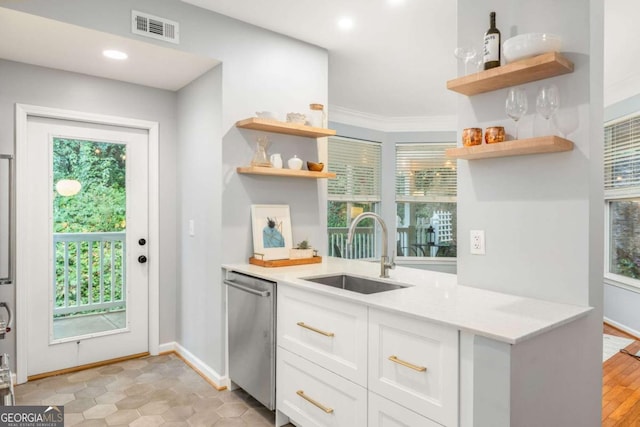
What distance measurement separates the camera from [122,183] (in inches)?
138

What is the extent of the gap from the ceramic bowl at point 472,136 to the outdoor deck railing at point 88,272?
2.85 metres

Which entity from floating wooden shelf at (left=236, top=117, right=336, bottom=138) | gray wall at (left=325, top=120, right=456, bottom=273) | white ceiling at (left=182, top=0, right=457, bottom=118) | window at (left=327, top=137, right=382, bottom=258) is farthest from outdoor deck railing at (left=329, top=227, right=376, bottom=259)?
floating wooden shelf at (left=236, top=117, right=336, bottom=138)

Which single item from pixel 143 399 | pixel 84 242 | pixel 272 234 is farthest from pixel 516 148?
pixel 84 242

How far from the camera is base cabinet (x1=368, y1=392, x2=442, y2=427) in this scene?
162cm

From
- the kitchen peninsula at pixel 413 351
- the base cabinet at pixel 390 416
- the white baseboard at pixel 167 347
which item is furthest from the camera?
the white baseboard at pixel 167 347

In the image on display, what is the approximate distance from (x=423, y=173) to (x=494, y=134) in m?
4.24

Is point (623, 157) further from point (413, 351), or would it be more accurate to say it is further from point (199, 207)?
point (199, 207)

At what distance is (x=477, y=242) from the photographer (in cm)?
213

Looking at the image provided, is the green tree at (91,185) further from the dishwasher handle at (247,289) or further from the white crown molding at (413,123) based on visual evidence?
the white crown molding at (413,123)

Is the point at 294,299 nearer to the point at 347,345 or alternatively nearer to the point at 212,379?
the point at 347,345

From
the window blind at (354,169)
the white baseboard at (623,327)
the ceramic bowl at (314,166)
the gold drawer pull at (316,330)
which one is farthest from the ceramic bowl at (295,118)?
the white baseboard at (623,327)

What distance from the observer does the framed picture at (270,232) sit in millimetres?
3023

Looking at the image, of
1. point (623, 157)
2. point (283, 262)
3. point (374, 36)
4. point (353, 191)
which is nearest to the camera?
point (283, 262)

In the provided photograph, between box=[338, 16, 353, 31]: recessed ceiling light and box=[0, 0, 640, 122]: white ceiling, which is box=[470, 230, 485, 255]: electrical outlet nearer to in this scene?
box=[0, 0, 640, 122]: white ceiling
